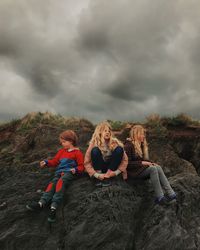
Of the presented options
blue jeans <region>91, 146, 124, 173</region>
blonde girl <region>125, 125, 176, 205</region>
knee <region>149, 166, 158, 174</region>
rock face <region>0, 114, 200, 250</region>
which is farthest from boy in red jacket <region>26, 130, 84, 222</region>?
knee <region>149, 166, 158, 174</region>

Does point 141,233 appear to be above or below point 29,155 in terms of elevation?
below

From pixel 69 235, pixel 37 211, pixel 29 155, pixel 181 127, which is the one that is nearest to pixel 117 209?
pixel 69 235

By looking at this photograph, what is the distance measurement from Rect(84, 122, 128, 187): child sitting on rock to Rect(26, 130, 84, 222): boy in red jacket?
11.4 inches

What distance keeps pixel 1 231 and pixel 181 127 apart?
1053 centimetres

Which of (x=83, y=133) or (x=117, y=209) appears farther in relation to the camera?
(x=83, y=133)

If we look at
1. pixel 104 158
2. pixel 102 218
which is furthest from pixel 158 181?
pixel 102 218

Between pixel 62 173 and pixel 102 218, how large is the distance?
1.43 m

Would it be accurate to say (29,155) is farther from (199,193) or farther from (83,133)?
(199,193)

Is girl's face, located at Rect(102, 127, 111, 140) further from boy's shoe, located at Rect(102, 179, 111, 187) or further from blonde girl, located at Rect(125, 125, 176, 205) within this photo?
boy's shoe, located at Rect(102, 179, 111, 187)

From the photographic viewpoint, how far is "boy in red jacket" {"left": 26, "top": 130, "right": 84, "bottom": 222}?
24.3 feet

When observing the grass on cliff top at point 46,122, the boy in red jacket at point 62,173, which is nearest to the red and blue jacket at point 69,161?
the boy in red jacket at point 62,173

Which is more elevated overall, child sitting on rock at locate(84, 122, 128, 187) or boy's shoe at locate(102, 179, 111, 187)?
child sitting on rock at locate(84, 122, 128, 187)

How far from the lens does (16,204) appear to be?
26.1ft

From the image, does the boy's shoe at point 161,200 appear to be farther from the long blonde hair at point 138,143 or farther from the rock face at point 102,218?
the long blonde hair at point 138,143
